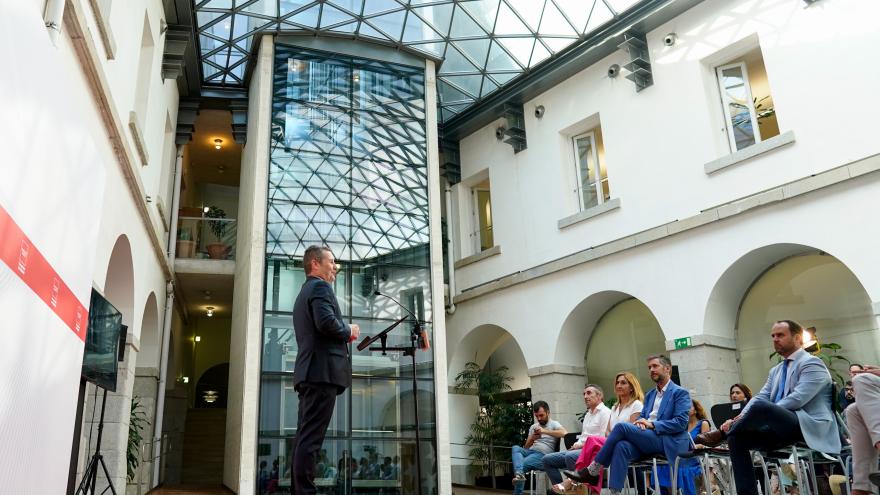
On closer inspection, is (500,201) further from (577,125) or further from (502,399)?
(502,399)

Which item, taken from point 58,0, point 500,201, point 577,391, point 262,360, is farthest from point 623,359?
point 58,0

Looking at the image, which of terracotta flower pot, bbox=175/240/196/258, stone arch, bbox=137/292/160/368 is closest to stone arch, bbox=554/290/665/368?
stone arch, bbox=137/292/160/368

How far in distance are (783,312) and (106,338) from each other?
34.0 feet

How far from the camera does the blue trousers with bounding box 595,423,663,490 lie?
240 inches

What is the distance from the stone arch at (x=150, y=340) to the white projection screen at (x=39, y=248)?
982cm

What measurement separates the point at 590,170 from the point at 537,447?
7202 millimetres

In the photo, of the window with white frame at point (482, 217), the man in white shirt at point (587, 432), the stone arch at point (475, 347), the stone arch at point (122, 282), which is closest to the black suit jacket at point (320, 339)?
the man in white shirt at point (587, 432)

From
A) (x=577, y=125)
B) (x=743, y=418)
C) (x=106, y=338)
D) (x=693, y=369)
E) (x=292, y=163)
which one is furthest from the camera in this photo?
(x=577, y=125)

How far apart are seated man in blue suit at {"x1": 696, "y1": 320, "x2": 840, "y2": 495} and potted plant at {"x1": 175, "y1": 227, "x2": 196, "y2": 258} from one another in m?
13.2

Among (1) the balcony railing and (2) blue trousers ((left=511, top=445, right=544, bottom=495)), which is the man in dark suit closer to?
(2) blue trousers ((left=511, top=445, right=544, bottom=495))

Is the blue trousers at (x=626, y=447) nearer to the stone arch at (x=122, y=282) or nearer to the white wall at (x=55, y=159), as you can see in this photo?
the white wall at (x=55, y=159)

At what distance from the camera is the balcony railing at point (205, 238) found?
51.8 feet

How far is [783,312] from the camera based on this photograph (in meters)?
11.9

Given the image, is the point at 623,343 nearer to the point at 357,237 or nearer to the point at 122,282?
the point at 357,237
